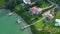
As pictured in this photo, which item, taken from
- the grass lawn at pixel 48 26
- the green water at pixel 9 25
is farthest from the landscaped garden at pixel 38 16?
the green water at pixel 9 25

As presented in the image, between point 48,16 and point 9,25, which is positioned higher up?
point 48,16

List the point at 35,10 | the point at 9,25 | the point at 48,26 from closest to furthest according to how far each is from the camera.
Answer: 1. the point at 48,26
2. the point at 9,25
3. the point at 35,10

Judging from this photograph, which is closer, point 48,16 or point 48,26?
point 48,26

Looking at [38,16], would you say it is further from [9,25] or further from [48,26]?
[9,25]

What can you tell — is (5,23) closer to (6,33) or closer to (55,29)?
(6,33)

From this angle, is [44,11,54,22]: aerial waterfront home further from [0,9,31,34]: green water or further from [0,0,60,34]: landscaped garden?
[0,9,31,34]: green water

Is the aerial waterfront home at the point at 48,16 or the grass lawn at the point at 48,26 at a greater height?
the aerial waterfront home at the point at 48,16

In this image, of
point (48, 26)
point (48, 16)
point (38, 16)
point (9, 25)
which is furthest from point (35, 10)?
point (9, 25)

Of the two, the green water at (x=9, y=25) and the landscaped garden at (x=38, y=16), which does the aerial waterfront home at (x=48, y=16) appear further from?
the green water at (x=9, y=25)

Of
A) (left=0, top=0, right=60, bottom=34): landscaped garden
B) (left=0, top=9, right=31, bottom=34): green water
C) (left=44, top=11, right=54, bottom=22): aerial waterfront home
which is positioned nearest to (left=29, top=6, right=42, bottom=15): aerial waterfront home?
(left=0, top=0, right=60, bottom=34): landscaped garden

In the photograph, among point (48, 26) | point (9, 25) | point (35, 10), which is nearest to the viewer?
point (48, 26)
